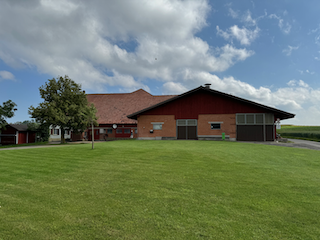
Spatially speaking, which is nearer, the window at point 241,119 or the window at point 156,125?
the window at point 241,119

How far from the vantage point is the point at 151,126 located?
28672 millimetres

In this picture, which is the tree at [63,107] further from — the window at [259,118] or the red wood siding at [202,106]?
the window at [259,118]

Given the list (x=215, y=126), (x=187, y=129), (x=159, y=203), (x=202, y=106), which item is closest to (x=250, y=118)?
(x=215, y=126)

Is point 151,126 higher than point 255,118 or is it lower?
lower

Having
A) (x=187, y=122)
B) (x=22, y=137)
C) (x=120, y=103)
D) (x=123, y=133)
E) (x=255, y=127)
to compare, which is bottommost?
(x=22, y=137)

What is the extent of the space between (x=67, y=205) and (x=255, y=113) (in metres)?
26.3

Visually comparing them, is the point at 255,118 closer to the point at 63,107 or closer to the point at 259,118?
the point at 259,118

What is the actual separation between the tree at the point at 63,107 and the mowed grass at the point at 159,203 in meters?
22.4

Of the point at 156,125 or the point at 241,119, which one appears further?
the point at 156,125

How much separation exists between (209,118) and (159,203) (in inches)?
920

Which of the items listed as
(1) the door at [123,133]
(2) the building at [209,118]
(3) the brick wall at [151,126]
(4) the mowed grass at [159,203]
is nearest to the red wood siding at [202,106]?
(2) the building at [209,118]

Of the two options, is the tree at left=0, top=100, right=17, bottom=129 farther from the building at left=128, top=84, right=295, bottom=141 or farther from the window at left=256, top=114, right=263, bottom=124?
the window at left=256, top=114, right=263, bottom=124

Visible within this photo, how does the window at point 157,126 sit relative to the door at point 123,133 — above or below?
above

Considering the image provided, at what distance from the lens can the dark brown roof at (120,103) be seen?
37969mm
